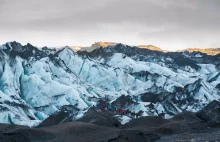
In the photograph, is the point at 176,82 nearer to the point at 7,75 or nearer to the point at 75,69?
the point at 75,69

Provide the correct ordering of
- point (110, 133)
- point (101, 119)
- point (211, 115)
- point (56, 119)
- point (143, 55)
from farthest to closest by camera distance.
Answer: point (143, 55)
point (56, 119)
point (211, 115)
point (101, 119)
point (110, 133)

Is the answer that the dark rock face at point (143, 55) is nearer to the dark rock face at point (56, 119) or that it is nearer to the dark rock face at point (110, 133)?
the dark rock face at point (56, 119)

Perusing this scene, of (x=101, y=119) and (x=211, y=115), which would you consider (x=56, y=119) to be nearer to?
(x=101, y=119)

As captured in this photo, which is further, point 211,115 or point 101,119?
point 211,115

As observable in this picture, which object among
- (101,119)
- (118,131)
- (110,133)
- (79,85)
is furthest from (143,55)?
(110,133)

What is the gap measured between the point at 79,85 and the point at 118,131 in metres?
45.6

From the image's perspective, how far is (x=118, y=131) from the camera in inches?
1446

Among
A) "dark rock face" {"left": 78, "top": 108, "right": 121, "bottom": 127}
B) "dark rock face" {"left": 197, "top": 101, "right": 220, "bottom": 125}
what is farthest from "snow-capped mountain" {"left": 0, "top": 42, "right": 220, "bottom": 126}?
"dark rock face" {"left": 197, "top": 101, "right": 220, "bottom": 125}

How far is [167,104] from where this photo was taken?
7688 centimetres

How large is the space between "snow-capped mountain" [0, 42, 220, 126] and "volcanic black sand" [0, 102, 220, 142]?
13.0 metres

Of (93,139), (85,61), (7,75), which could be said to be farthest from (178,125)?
(85,61)

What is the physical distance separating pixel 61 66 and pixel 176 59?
232 ft

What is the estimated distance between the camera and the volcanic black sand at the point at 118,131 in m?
35.3

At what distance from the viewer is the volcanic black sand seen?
35344 millimetres
